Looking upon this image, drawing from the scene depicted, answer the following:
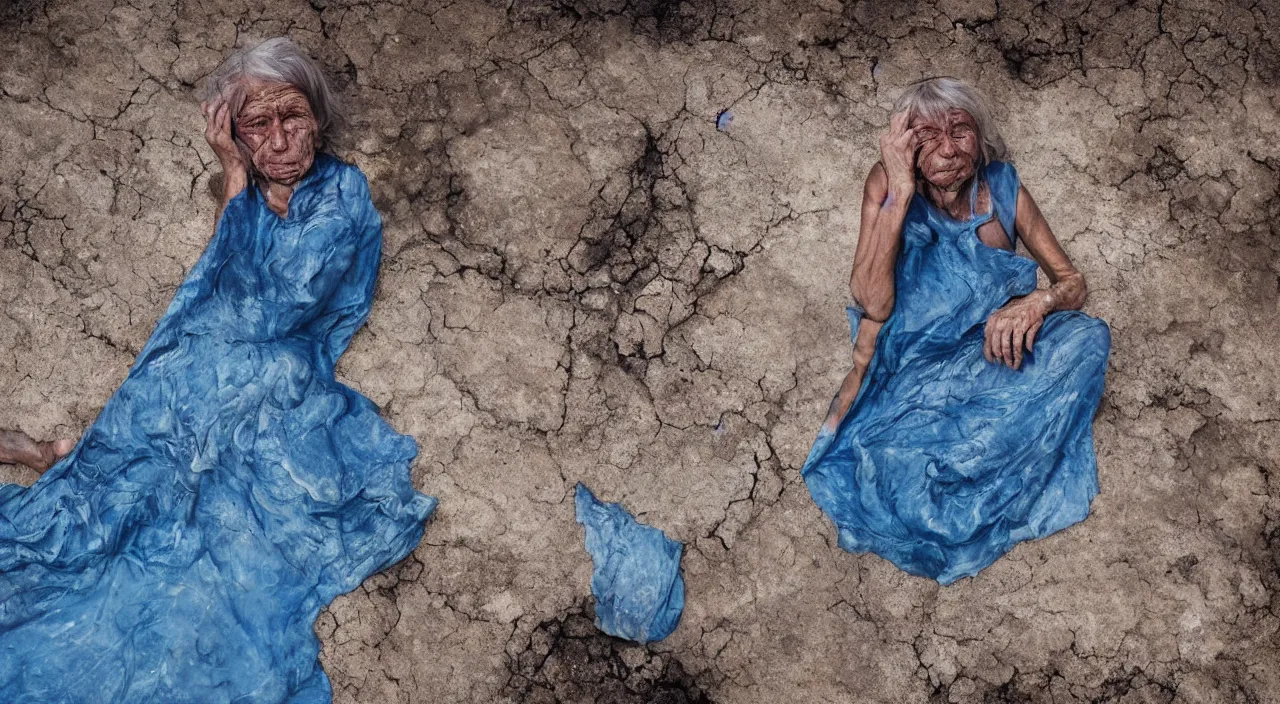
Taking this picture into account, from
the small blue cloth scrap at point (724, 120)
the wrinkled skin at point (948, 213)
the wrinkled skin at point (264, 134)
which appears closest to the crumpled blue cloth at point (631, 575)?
the wrinkled skin at point (948, 213)

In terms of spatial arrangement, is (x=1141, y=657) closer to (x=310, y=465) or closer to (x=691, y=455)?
(x=691, y=455)

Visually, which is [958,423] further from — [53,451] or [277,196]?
[53,451]

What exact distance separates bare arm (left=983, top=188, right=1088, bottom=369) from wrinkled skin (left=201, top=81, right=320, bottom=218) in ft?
7.61

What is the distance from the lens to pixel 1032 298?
14.4 ft

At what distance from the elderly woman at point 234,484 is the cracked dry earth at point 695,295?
15 centimetres

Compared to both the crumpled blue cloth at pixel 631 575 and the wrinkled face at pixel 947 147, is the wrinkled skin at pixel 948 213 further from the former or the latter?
the crumpled blue cloth at pixel 631 575

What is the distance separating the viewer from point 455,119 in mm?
4715

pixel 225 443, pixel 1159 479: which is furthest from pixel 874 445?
pixel 225 443

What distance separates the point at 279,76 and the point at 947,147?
217 cm

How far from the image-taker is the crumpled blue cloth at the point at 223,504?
429 centimetres

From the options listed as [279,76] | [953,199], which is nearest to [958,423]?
[953,199]

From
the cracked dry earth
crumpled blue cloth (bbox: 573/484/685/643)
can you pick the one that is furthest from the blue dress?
crumpled blue cloth (bbox: 573/484/685/643)

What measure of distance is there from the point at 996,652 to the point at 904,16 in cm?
220

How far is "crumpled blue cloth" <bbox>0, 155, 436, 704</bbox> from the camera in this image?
429 centimetres
